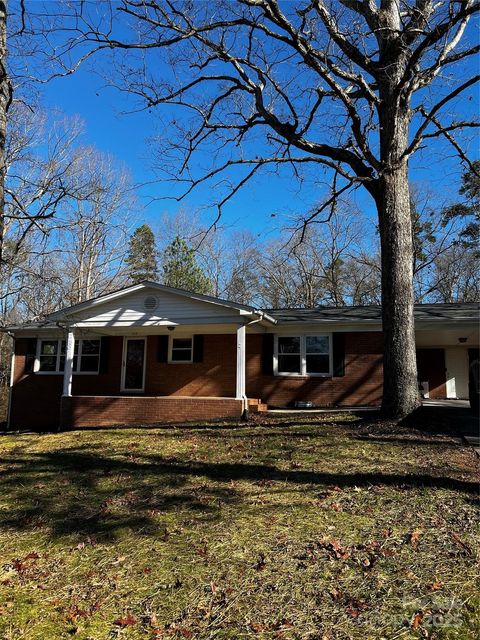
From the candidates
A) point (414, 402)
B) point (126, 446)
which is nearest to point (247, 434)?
point (126, 446)

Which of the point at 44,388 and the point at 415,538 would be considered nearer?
the point at 415,538

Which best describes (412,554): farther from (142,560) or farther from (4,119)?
(4,119)

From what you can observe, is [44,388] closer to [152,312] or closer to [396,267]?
[152,312]

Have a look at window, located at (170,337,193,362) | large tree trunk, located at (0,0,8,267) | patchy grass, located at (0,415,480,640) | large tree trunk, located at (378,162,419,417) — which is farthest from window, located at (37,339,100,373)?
large tree trunk, located at (0,0,8,267)

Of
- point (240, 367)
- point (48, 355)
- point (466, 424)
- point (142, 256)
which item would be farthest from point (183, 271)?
point (466, 424)

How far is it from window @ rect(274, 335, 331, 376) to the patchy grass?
765 centimetres

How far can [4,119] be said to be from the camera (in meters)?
3.89

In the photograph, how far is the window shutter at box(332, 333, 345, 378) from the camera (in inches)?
574

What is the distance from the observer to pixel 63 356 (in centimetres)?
1777

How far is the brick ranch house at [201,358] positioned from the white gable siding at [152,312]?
0.10ft

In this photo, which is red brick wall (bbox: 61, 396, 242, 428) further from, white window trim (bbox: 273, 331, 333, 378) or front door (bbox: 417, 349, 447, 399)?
front door (bbox: 417, 349, 447, 399)

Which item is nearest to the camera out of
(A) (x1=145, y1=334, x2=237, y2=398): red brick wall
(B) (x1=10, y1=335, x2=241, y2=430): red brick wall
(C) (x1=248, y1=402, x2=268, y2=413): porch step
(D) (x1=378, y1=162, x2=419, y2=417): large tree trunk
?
(D) (x1=378, y1=162, x2=419, y2=417): large tree trunk

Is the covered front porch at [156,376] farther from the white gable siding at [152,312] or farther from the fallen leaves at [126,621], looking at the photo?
the fallen leaves at [126,621]

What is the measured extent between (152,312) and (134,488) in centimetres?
901
